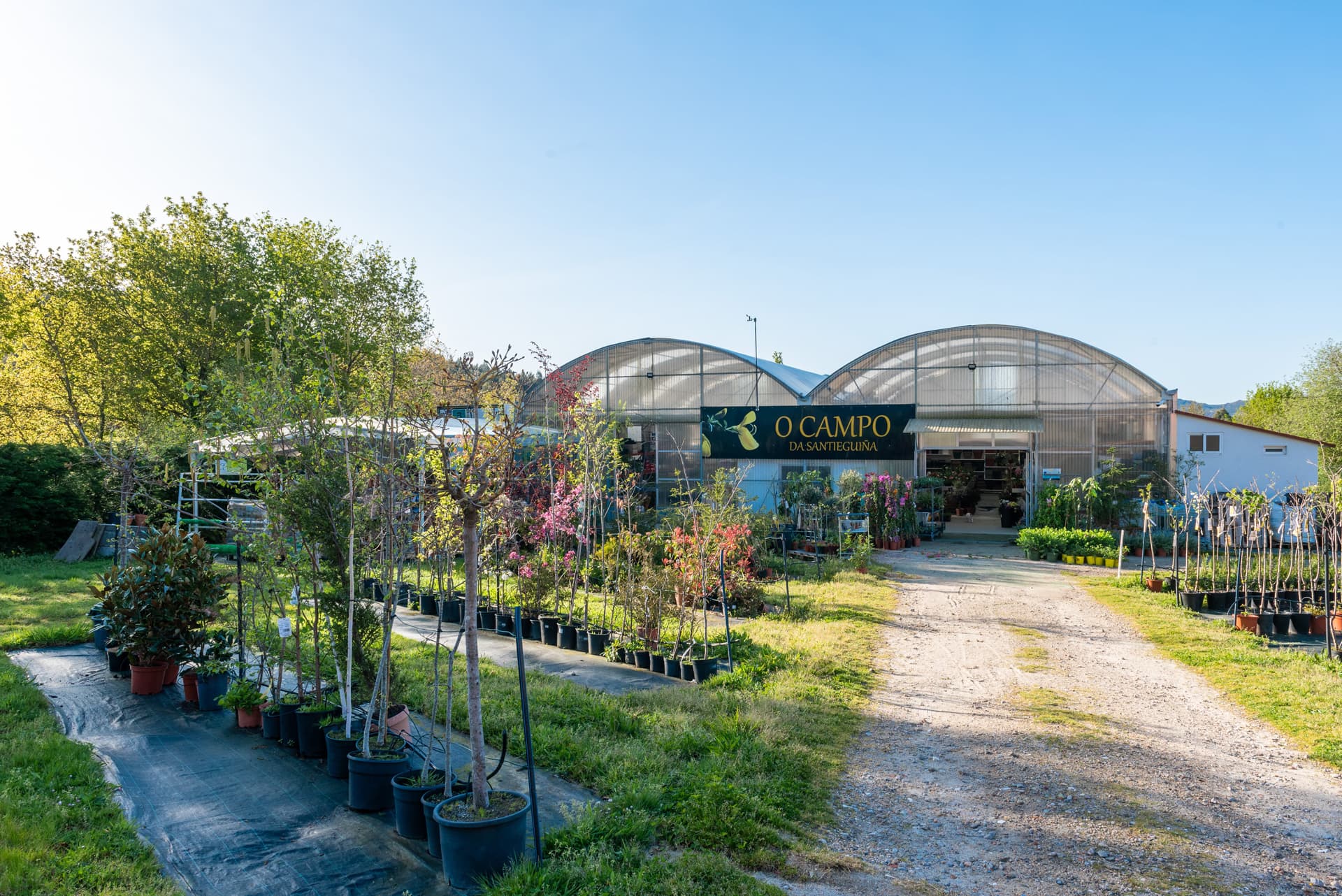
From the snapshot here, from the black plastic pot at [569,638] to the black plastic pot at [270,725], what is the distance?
3298mm

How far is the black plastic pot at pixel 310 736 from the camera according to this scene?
504cm

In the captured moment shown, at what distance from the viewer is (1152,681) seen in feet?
22.8

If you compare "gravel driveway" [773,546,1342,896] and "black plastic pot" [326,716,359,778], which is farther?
"black plastic pot" [326,716,359,778]

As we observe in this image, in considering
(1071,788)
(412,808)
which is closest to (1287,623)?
(1071,788)

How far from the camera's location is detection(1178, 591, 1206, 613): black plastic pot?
996 centimetres

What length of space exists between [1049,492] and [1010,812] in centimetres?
1344

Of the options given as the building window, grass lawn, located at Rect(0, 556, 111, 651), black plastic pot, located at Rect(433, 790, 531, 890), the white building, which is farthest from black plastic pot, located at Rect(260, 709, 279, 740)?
the building window

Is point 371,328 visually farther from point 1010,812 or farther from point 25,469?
point 1010,812

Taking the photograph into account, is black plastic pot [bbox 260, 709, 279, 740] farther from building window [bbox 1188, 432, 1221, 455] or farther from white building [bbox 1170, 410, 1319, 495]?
building window [bbox 1188, 432, 1221, 455]

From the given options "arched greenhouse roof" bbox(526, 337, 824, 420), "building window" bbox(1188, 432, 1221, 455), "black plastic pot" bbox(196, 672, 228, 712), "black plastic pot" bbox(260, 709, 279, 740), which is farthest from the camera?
"arched greenhouse roof" bbox(526, 337, 824, 420)

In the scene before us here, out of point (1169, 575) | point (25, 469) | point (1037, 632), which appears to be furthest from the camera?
point (25, 469)

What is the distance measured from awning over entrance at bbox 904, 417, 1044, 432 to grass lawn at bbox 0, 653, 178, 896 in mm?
14880

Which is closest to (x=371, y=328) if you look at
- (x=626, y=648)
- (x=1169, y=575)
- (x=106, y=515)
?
(x=106, y=515)

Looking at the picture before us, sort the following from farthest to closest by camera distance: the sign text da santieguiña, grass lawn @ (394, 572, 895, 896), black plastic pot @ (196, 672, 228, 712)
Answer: the sign text da santieguiña, black plastic pot @ (196, 672, 228, 712), grass lawn @ (394, 572, 895, 896)
